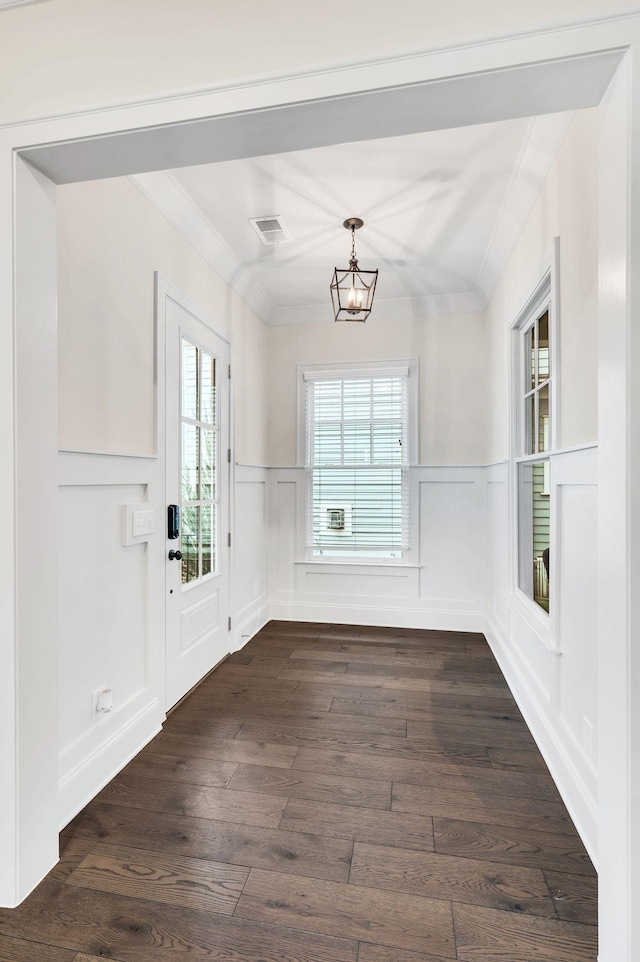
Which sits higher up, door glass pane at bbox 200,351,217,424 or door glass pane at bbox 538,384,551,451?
door glass pane at bbox 200,351,217,424

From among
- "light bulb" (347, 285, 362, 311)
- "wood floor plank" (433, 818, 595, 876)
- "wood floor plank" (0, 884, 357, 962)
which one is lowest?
"wood floor plank" (0, 884, 357, 962)

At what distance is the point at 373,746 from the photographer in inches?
93.2

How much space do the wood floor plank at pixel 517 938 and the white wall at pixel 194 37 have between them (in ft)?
7.39

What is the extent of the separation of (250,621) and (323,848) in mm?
2311

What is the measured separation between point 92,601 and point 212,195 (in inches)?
81.7

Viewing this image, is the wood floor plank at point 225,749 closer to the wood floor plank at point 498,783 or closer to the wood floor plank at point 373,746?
the wood floor plank at point 373,746

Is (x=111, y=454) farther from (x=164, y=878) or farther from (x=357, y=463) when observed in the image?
(x=357, y=463)

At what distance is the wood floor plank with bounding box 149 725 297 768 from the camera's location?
2254mm

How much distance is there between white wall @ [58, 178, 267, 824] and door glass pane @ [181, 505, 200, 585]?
0.94 ft

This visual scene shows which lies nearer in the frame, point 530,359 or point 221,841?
point 221,841

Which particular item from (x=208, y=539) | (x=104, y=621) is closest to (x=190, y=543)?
(x=208, y=539)

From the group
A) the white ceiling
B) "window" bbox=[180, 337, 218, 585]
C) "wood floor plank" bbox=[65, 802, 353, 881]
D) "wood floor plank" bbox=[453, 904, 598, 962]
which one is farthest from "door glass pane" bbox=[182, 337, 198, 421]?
"wood floor plank" bbox=[453, 904, 598, 962]

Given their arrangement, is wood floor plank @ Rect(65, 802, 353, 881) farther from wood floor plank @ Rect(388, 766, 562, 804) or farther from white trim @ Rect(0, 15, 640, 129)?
white trim @ Rect(0, 15, 640, 129)

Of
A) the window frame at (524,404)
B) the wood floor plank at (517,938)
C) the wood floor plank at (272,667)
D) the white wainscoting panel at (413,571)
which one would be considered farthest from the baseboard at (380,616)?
the wood floor plank at (517,938)
